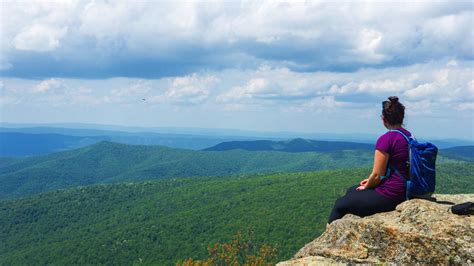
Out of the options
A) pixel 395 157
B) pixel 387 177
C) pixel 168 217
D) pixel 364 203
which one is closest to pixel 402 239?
pixel 364 203

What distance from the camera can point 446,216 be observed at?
Answer: 29.2ft

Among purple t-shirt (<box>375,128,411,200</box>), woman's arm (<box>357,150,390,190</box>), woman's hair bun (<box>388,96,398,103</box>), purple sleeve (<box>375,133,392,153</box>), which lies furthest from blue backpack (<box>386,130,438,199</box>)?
woman's hair bun (<box>388,96,398,103</box>)

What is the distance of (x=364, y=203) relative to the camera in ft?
34.5

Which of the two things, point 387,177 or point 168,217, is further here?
point 168,217

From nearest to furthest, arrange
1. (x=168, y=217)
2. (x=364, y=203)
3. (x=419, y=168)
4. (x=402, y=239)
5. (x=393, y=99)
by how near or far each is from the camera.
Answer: (x=402, y=239)
(x=419, y=168)
(x=393, y=99)
(x=364, y=203)
(x=168, y=217)

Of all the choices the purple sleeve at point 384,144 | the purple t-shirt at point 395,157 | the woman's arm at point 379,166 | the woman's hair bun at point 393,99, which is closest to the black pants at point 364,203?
the purple t-shirt at point 395,157

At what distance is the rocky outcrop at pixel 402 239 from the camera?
8297mm

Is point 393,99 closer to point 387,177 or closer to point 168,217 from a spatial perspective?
point 387,177

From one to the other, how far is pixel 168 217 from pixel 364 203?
131150 mm

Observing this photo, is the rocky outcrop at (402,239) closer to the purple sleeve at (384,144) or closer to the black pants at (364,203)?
the black pants at (364,203)

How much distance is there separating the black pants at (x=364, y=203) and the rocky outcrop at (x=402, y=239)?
494 millimetres

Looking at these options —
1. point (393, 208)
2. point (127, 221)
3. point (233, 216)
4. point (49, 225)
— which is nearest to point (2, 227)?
point (49, 225)

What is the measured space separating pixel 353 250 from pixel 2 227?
613ft

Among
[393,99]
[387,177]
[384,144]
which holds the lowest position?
[387,177]
